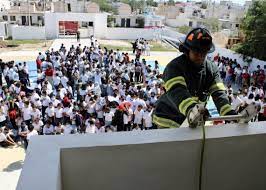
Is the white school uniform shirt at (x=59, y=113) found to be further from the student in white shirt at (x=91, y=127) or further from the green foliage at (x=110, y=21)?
the green foliage at (x=110, y=21)

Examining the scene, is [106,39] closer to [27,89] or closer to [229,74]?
[229,74]

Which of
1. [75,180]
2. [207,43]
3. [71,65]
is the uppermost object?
[207,43]

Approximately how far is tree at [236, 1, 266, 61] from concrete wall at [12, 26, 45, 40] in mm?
21529

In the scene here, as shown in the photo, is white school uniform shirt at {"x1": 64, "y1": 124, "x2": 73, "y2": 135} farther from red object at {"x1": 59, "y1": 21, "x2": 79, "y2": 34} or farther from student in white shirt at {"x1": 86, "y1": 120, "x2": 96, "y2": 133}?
red object at {"x1": 59, "y1": 21, "x2": 79, "y2": 34}

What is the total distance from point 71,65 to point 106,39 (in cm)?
2224

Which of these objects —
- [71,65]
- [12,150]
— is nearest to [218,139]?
[12,150]

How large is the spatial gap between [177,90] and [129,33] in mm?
37587

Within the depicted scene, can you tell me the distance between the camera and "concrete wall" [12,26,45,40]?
120 ft

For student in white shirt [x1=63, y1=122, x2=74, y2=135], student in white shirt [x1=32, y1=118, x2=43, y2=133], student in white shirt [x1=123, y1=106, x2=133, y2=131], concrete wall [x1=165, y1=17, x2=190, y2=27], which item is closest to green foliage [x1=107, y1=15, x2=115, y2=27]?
concrete wall [x1=165, y1=17, x2=190, y2=27]

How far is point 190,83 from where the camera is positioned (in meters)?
2.88

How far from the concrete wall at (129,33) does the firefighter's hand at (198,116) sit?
3787 centimetres

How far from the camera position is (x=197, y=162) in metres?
2.11

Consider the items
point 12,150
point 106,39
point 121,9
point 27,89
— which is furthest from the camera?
point 121,9

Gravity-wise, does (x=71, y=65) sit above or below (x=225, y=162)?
below
